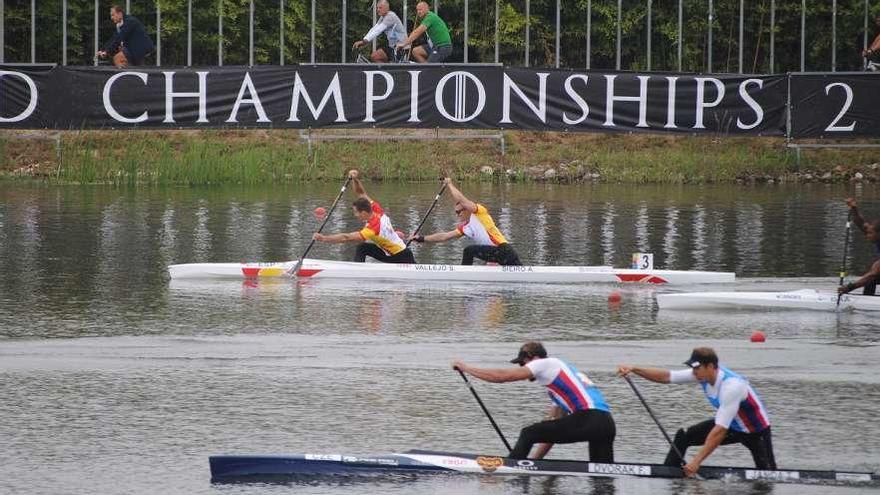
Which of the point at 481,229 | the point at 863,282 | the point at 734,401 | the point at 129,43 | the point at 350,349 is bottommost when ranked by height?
the point at 350,349

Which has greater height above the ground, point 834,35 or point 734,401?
point 834,35

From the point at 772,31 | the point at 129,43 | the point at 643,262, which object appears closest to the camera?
the point at 643,262

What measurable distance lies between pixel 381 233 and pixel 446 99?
11.3 m

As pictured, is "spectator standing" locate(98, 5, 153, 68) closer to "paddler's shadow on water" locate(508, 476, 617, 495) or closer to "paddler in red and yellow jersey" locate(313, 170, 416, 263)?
"paddler in red and yellow jersey" locate(313, 170, 416, 263)

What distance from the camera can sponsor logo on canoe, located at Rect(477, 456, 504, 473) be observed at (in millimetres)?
11297

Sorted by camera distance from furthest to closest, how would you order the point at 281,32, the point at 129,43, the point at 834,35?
the point at 281,32, the point at 834,35, the point at 129,43

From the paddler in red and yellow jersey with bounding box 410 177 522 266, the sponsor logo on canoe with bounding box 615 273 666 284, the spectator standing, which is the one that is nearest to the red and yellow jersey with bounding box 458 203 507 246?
the paddler in red and yellow jersey with bounding box 410 177 522 266

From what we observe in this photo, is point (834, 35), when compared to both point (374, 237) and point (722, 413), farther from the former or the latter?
point (722, 413)

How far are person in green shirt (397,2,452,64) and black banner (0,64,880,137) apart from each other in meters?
0.73

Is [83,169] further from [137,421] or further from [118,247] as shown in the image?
[137,421]

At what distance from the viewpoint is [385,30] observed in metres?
32.0

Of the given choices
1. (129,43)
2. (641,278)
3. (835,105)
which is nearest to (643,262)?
(641,278)

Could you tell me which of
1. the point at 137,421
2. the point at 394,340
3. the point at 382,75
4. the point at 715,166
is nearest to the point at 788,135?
the point at 715,166

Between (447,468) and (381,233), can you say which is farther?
(381,233)
